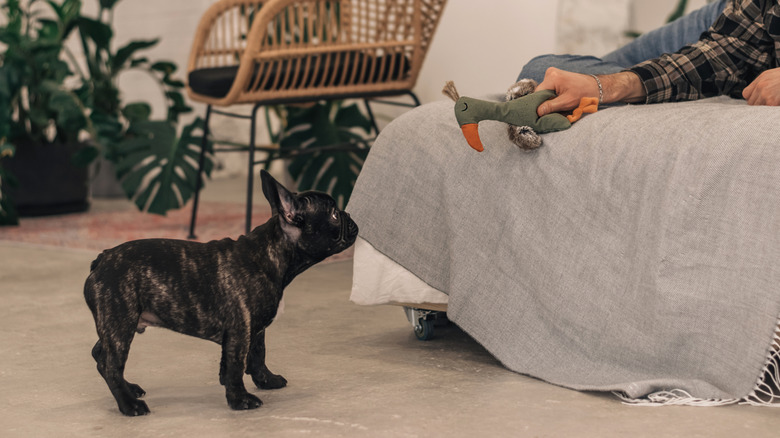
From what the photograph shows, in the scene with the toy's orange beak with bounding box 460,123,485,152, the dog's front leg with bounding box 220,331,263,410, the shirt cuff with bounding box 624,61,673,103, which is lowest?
the dog's front leg with bounding box 220,331,263,410

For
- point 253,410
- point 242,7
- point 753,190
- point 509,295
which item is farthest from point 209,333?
point 242,7

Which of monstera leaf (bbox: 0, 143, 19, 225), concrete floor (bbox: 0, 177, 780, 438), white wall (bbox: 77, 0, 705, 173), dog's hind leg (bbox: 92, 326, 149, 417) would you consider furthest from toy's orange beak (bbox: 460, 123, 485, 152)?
monstera leaf (bbox: 0, 143, 19, 225)

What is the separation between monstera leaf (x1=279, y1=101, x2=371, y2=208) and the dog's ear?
1.49 metres

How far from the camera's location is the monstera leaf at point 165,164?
2998 millimetres

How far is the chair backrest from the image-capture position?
2590 mm

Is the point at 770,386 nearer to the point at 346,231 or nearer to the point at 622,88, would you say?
the point at 622,88

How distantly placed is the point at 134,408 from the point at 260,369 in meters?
0.21

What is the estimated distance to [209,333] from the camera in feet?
4.31

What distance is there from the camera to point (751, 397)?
1.31m

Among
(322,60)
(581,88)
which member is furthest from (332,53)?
(581,88)

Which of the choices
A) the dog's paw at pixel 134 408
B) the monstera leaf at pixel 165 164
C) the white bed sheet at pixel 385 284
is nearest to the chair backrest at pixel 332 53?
the monstera leaf at pixel 165 164

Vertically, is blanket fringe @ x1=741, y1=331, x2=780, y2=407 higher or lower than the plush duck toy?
lower

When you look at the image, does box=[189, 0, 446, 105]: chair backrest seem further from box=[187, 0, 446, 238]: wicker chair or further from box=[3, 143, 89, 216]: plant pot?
box=[3, 143, 89, 216]: plant pot

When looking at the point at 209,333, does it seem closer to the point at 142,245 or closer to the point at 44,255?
the point at 142,245
